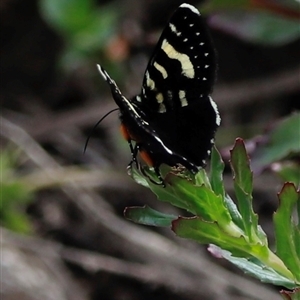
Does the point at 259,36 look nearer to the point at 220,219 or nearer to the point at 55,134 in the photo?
the point at 55,134

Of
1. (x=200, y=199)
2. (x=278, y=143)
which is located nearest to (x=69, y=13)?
(x=278, y=143)

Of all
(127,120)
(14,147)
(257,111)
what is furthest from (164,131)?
(257,111)

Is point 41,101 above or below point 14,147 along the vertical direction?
above

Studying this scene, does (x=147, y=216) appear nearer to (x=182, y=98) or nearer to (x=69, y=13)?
(x=182, y=98)

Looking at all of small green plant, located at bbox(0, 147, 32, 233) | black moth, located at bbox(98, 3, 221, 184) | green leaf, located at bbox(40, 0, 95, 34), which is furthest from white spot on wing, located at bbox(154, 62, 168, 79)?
green leaf, located at bbox(40, 0, 95, 34)

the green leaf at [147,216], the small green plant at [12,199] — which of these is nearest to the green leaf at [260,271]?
the green leaf at [147,216]

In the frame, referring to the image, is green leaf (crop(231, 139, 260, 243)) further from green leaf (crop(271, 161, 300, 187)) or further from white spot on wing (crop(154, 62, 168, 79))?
green leaf (crop(271, 161, 300, 187))
